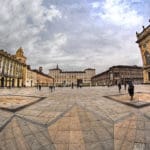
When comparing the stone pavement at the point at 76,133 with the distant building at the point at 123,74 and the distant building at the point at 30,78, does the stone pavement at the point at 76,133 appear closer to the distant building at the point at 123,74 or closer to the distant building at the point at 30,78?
the distant building at the point at 30,78

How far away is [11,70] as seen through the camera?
57.9 m

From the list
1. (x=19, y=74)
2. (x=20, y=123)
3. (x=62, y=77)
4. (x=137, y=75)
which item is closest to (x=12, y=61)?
(x=19, y=74)

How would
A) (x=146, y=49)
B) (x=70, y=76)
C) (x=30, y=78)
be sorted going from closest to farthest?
(x=146, y=49), (x=30, y=78), (x=70, y=76)

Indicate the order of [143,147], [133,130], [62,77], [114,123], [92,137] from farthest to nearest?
[62,77]
[114,123]
[133,130]
[92,137]
[143,147]

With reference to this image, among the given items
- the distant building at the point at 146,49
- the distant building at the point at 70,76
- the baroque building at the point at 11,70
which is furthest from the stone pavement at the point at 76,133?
the distant building at the point at 70,76

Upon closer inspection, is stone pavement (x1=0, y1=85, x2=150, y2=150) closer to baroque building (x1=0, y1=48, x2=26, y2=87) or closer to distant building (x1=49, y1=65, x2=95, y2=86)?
baroque building (x1=0, y1=48, x2=26, y2=87)

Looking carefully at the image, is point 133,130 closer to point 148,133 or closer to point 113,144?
point 148,133

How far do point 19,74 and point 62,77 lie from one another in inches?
3791

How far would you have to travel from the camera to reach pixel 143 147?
3305 millimetres

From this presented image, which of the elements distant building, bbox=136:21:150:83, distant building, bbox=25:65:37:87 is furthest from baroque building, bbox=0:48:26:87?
distant building, bbox=136:21:150:83

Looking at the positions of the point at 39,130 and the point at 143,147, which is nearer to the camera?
the point at 143,147

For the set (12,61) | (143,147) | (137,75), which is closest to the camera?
(143,147)

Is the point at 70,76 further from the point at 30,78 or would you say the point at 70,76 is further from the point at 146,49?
the point at 146,49

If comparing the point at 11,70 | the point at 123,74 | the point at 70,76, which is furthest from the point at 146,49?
the point at 70,76
